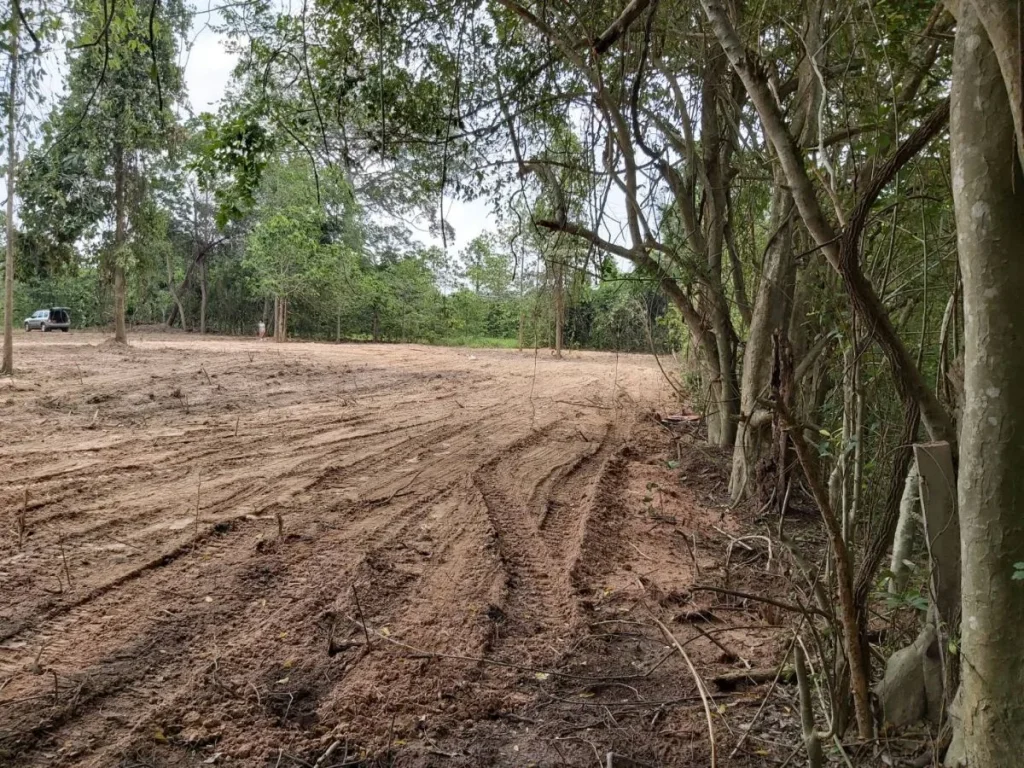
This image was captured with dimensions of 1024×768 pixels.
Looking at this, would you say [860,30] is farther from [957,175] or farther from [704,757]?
[704,757]

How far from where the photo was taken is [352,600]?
3434 mm

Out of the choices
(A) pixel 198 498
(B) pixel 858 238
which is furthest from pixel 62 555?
(B) pixel 858 238

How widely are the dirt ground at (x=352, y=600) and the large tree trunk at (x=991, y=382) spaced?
2.72 feet

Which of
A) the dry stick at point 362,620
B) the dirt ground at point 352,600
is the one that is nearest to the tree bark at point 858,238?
the dirt ground at point 352,600

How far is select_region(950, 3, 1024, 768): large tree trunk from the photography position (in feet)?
5.63

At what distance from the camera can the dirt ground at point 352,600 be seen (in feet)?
7.87

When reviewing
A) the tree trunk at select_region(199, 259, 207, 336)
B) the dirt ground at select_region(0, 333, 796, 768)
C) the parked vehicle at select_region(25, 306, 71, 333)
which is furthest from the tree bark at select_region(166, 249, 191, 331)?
the dirt ground at select_region(0, 333, 796, 768)

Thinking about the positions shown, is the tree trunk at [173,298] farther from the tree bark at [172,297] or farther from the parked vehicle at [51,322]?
the parked vehicle at [51,322]

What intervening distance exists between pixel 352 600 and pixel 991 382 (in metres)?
2.96

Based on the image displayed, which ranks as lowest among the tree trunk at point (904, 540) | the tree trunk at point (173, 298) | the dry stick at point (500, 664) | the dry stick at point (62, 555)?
the dry stick at point (500, 664)

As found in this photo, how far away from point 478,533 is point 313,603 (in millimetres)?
1459

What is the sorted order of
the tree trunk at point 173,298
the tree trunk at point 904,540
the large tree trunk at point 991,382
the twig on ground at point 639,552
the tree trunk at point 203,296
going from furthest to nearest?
the tree trunk at point 203,296 → the tree trunk at point 173,298 → the twig on ground at point 639,552 → the tree trunk at point 904,540 → the large tree trunk at point 991,382

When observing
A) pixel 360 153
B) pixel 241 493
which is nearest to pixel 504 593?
pixel 241 493

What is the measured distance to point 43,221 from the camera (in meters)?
16.0
